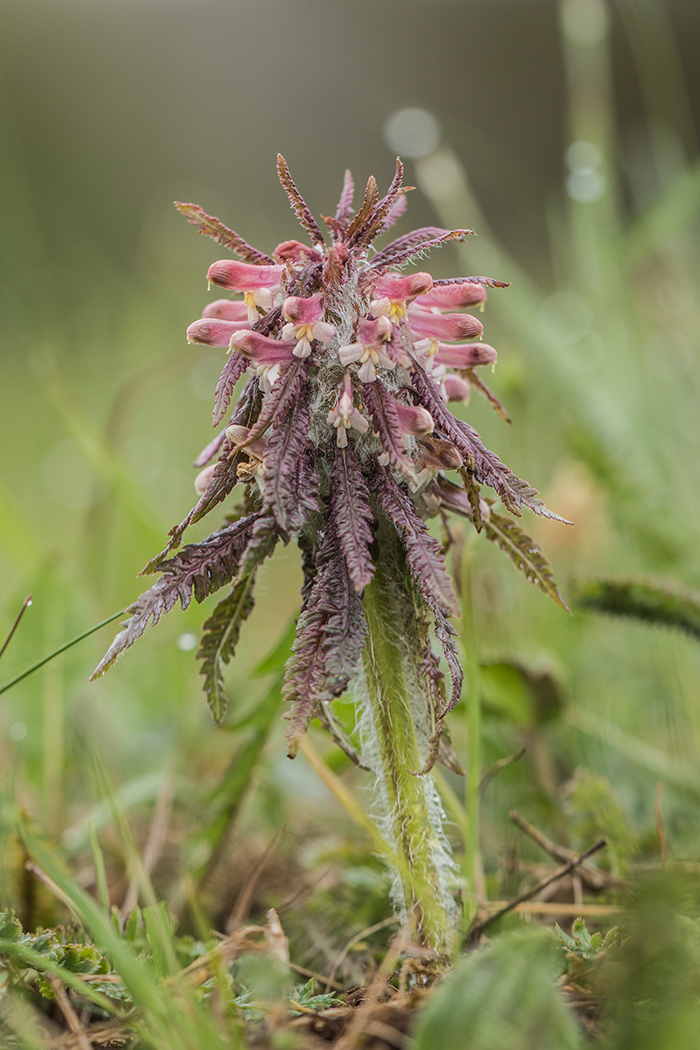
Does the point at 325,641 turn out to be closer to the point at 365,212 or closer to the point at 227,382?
the point at 227,382

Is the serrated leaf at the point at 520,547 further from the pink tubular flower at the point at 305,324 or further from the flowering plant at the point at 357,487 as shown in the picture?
the pink tubular flower at the point at 305,324

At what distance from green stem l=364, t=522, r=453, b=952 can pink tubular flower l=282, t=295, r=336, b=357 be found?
242mm

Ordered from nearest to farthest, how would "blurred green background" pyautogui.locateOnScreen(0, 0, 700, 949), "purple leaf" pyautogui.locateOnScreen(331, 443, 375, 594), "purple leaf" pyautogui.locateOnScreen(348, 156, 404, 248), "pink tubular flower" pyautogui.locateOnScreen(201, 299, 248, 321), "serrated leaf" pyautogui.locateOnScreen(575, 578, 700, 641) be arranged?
"purple leaf" pyautogui.locateOnScreen(331, 443, 375, 594)
"purple leaf" pyautogui.locateOnScreen(348, 156, 404, 248)
"pink tubular flower" pyautogui.locateOnScreen(201, 299, 248, 321)
"serrated leaf" pyautogui.locateOnScreen(575, 578, 700, 641)
"blurred green background" pyautogui.locateOnScreen(0, 0, 700, 949)

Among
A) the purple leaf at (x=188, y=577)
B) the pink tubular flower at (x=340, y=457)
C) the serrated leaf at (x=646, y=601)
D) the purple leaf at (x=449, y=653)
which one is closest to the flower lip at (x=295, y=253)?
the pink tubular flower at (x=340, y=457)

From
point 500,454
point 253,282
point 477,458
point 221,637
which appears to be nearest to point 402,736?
point 221,637

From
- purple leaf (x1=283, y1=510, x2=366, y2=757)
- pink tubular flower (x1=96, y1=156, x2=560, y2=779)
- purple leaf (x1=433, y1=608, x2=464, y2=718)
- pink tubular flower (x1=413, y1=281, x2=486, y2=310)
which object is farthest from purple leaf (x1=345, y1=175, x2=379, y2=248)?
purple leaf (x1=433, y1=608, x2=464, y2=718)

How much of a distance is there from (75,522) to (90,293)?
9.84ft

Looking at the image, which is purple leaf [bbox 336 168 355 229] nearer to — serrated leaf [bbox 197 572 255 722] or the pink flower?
the pink flower

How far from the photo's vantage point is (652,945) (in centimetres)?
70

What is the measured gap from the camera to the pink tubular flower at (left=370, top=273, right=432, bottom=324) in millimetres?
978

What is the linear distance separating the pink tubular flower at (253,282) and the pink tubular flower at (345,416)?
164mm

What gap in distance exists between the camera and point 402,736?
3.52ft

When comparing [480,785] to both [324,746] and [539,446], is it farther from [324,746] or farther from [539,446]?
[539,446]

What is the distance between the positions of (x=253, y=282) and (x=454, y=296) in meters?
0.26
